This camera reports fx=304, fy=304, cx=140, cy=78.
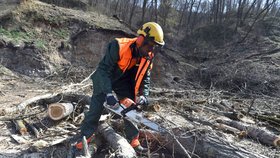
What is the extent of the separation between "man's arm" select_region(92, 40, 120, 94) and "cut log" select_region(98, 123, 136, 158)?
0.68 metres

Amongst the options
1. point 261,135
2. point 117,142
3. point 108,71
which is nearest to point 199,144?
point 117,142

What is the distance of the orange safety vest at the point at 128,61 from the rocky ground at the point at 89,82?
0.89 m

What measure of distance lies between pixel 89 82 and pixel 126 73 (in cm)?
456

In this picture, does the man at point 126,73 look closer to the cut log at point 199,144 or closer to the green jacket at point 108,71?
the green jacket at point 108,71

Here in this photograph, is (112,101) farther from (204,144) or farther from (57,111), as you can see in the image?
(57,111)

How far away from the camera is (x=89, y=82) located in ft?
28.1

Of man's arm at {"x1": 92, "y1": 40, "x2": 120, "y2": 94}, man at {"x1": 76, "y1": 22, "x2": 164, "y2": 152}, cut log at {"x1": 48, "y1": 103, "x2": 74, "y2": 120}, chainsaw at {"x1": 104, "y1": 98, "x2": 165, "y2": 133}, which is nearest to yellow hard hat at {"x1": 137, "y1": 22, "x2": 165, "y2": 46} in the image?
man at {"x1": 76, "y1": 22, "x2": 164, "y2": 152}

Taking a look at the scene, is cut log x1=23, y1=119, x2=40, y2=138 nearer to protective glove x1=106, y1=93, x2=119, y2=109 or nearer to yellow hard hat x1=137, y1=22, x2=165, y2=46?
protective glove x1=106, y1=93, x2=119, y2=109

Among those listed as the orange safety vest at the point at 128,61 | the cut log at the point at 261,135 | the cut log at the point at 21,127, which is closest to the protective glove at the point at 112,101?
the orange safety vest at the point at 128,61

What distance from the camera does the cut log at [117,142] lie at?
140 inches

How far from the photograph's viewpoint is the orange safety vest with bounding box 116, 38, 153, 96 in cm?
376

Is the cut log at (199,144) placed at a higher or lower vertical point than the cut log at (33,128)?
higher

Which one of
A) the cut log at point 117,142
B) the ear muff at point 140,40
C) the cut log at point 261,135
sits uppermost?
the ear muff at point 140,40

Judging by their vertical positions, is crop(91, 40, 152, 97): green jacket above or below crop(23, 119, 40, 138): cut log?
above
